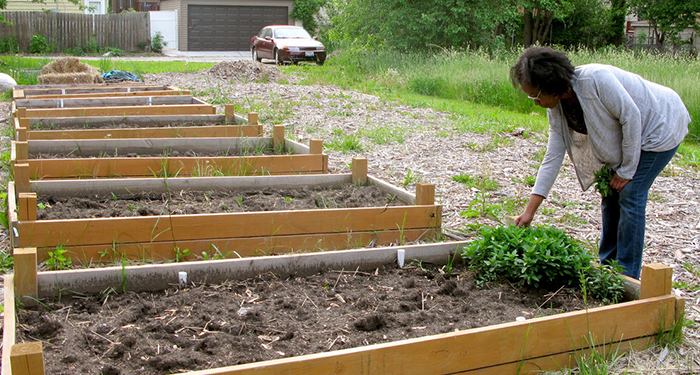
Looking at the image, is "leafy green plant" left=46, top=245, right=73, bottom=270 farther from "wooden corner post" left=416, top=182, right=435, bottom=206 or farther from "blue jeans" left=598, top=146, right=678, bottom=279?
"blue jeans" left=598, top=146, right=678, bottom=279

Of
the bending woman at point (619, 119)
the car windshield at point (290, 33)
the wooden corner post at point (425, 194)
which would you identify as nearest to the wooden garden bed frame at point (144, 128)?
the wooden corner post at point (425, 194)

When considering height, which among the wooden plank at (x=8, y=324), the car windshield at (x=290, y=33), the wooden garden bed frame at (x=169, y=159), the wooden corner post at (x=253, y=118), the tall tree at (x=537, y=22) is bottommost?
the wooden plank at (x=8, y=324)

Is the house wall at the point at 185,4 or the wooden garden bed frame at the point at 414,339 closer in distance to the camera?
the wooden garden bed frame at the point at 414,339

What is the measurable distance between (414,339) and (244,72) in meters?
13.1

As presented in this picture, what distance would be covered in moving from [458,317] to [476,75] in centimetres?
1069

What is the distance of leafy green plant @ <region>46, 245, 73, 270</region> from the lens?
3297 millimetres

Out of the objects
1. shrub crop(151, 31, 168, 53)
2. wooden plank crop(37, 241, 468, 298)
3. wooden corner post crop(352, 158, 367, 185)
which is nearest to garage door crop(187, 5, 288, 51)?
shrub crop(151, 31, 168, 53)

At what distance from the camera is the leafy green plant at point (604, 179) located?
3.32 m

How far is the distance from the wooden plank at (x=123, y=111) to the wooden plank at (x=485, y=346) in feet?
20.5

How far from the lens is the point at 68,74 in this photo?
11.9 metres

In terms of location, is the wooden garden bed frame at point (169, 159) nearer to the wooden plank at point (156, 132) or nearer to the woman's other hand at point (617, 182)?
the wooden plank at point (156, 132)

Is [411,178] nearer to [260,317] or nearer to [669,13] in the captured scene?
[260,317]

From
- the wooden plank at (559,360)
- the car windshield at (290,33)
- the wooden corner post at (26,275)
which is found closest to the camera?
the wooden plank at (559,360)

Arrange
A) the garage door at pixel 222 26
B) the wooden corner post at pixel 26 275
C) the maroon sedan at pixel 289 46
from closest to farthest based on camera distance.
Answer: the wooden corner post at pixel 26 275 → the maroon sedan at pixel 289 46 → the garage door at pixel 222 26
